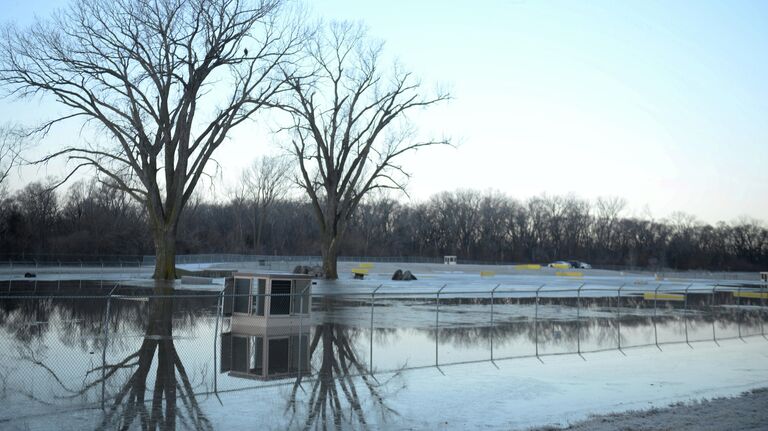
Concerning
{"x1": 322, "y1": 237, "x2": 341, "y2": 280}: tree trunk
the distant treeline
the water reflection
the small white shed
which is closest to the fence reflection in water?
the water reflection

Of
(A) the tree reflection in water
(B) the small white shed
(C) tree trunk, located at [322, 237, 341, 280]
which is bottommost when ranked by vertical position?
(A) the tree reflection in water

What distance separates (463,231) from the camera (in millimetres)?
150875

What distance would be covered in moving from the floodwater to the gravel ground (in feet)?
7.65

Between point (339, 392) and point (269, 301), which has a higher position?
point (269, 301)

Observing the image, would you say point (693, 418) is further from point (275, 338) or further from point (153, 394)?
point (275, 338)

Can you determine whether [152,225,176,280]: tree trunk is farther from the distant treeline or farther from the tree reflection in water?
the distant treeline

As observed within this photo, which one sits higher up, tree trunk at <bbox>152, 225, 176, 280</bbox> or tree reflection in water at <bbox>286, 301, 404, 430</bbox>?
tree trunk at <bbox>152, 225, 176, 280</bbox>

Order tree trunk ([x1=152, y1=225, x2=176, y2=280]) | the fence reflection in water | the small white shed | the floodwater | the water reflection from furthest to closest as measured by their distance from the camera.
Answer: tree trunk ([x1=152, y1=225, x2=176, y2=280]) → the small white shed → the fence reflection in water → the floodwater → the water reflection

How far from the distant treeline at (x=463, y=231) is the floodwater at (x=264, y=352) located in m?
73.4

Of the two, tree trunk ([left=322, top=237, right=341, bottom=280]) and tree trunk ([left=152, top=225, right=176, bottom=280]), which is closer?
tree trunk ([left=152, top=225, right=176, bottom=280])

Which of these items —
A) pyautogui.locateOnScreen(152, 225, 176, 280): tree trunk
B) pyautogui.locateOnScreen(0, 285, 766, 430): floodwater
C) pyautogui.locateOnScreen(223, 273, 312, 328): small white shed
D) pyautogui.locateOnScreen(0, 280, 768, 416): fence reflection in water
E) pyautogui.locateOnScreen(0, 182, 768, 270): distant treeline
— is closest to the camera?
pyautogui.locateOnScreen(0, 285, 766, 430): floodwater

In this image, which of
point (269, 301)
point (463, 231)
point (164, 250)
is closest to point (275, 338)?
point (269, 301)

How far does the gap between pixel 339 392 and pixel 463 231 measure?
13938 centimetres

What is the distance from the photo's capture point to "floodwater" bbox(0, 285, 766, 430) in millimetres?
10719
